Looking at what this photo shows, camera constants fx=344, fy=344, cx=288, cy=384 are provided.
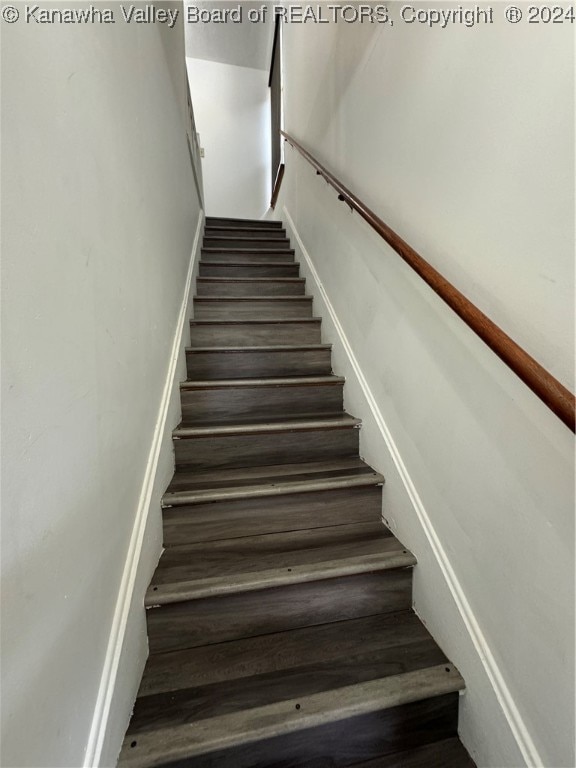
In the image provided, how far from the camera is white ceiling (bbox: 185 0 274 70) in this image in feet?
12.7

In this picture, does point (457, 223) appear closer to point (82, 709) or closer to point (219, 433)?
point (219, 433)

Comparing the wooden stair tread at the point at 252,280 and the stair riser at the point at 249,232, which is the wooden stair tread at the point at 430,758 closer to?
the wooden stair tread at the point at 252,280

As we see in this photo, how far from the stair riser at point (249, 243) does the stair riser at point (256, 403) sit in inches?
67.8

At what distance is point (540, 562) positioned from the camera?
71 centimetres

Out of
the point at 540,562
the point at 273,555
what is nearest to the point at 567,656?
the point at 540,562

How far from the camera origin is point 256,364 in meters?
1.88

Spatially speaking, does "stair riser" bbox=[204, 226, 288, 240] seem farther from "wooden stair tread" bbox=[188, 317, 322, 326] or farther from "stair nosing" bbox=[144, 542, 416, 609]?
"stair nosing" bbox=[144, 542, 416, 609]

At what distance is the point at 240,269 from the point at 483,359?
212 centimetres

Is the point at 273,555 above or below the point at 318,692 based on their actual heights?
above

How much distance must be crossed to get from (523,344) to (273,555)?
0.95m

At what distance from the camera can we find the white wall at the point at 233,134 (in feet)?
14.8

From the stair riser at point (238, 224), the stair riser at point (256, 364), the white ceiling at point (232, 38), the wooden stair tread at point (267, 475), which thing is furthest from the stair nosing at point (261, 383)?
the white ceiling at point (232, 38)

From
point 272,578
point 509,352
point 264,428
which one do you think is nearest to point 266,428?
point 264,428

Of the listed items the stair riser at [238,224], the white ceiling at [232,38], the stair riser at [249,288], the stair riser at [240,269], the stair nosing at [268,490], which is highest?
the white ceiling at [232,38]
